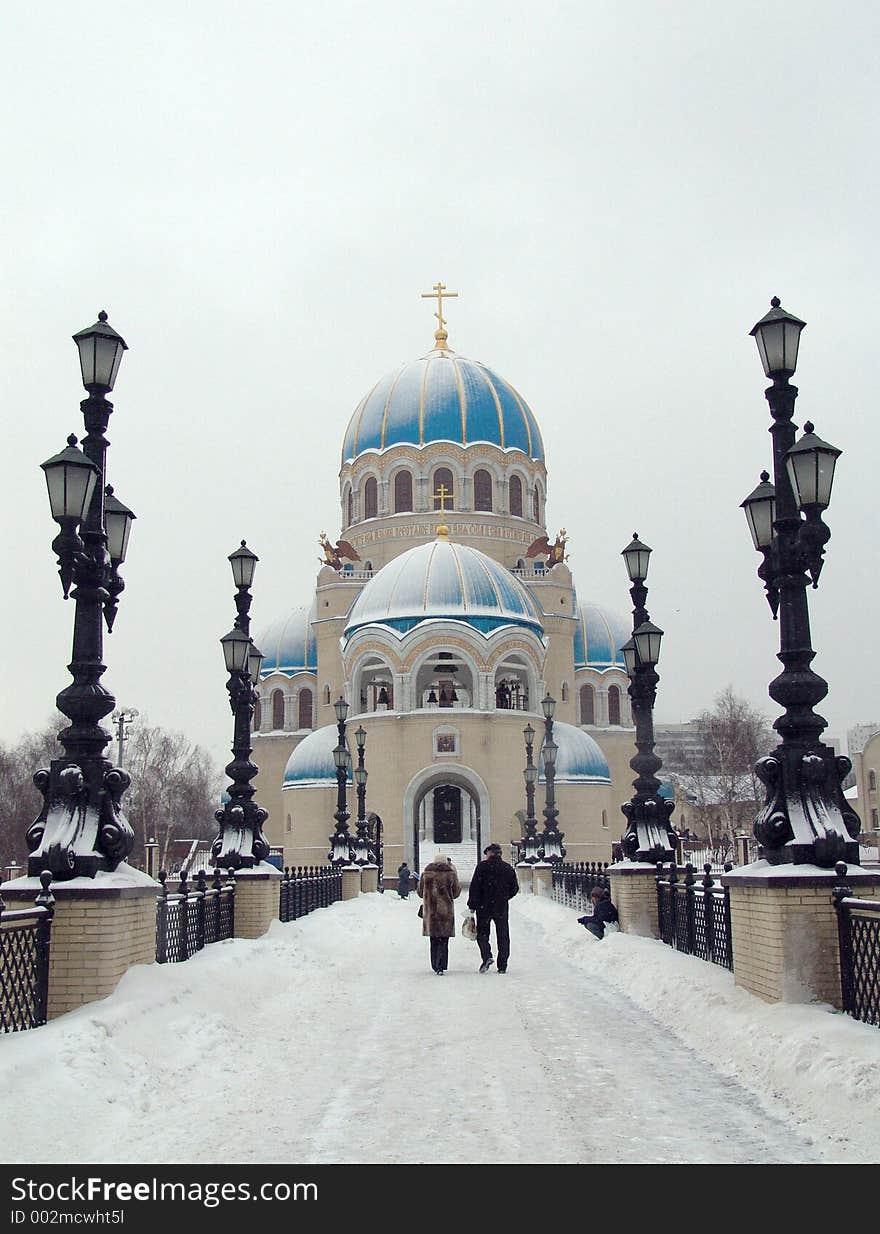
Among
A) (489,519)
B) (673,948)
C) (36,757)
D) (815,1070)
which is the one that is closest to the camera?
(815,1070)

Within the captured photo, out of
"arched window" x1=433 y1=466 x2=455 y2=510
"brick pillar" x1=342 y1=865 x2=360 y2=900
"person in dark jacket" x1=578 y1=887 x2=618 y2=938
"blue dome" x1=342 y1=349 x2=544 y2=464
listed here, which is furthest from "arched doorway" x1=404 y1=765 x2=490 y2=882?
"person in dark jacket" x1=578 y1=887 x2=618 y2=938

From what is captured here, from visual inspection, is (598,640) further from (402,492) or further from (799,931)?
(799,931)

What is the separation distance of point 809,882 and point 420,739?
1299 inches

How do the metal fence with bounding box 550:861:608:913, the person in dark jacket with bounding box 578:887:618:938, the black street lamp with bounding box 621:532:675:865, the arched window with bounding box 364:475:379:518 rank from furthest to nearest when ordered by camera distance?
the arched window with bounding box 364:475:379:518 → the metal fence with bounding box 550:861:608:913 → the person in dark jacket with bounding box 578:887:618:938 → the black street lamp with bounding box 621:532:675:865

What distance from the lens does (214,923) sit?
1348cm

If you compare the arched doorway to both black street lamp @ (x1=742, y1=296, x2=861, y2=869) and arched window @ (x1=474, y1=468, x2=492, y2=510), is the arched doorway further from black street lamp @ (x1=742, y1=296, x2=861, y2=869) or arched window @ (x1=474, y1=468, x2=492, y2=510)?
black street lamp @ (x1=742, y1=296, x2=861, y2=869)

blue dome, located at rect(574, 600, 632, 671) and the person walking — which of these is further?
blue dome, located at rect(574, 600, 632, 671)

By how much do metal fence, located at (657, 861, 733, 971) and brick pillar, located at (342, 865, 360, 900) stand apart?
1378 cm

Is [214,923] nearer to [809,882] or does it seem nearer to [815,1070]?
[809,882]

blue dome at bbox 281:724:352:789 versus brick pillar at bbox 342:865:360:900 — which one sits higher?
blue dome at bbox 281:724:352:789

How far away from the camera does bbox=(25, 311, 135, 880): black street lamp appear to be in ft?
29.1

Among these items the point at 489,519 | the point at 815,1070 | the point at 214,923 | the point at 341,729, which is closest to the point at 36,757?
the point at 489,519

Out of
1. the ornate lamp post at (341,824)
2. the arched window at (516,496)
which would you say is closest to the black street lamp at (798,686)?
the ornate lamp post at (341,824)
